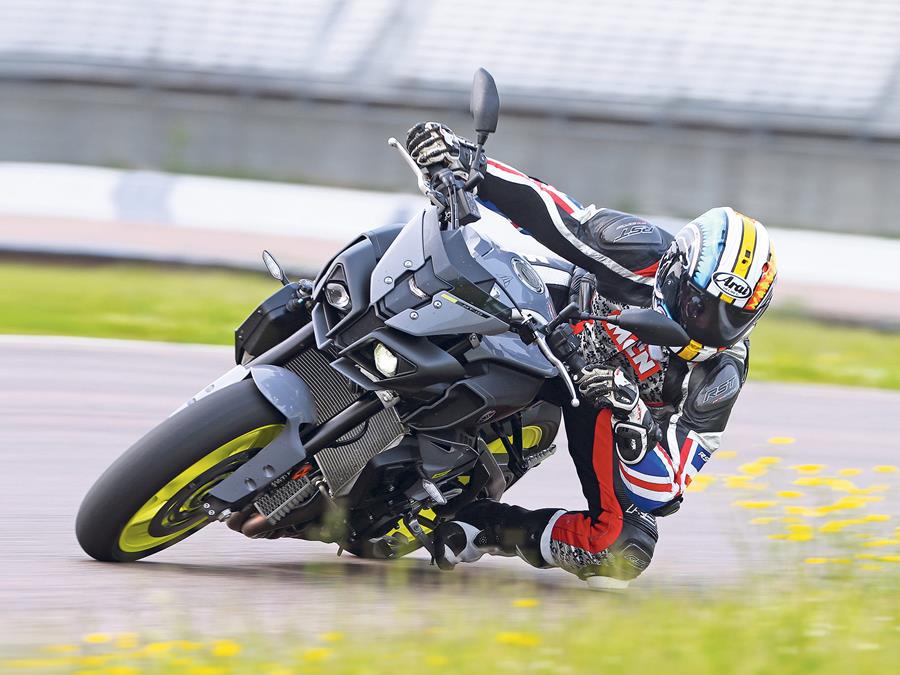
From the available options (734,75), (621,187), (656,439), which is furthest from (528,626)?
(734,75)

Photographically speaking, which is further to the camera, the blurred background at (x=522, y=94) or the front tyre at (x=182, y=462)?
the blurred background at (x=522, y=94)

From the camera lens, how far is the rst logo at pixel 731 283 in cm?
429

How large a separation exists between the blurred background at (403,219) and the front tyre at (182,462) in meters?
0.21

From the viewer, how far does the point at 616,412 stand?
4367mm

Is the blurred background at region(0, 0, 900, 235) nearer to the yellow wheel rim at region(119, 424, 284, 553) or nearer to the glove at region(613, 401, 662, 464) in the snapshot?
the glove at region(613, 401, 662, 464)

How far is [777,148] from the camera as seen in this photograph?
1648 centimetres

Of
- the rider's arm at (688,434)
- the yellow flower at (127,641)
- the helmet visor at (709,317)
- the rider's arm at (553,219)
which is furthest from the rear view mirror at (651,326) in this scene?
the yellow flower at (127,641)

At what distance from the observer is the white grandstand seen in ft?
55.1

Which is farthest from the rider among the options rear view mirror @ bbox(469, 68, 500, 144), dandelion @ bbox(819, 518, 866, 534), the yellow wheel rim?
the yellow wheel rim

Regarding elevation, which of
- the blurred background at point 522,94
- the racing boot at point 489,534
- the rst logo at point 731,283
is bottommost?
the racing boot at point 489,534

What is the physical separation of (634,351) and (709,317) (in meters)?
0.40

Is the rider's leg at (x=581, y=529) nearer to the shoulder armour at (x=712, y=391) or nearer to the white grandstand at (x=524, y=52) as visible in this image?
the shoulder armour at (x=712, y=391)

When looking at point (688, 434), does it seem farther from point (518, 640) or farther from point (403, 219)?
point (403, 219)

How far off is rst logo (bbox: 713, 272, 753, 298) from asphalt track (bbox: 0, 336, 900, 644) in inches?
34.7
